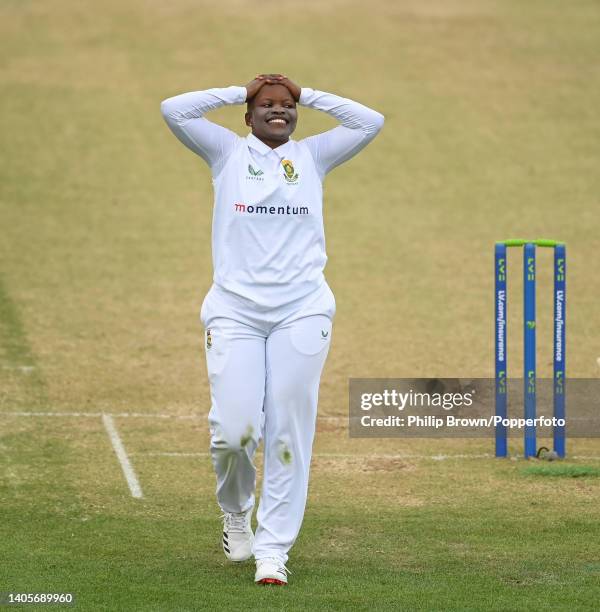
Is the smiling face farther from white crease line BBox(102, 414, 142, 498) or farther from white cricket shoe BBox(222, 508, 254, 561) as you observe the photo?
white crease line BBox(102, 414, 142, 498)

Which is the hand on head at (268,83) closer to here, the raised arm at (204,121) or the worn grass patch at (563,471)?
the raised arm at (204,121)

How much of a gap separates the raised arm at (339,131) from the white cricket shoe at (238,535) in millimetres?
1821

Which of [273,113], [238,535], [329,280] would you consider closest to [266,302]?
[273,113]

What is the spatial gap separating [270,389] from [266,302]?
433 mm

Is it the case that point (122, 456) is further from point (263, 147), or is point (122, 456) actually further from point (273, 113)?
point (273, 113)

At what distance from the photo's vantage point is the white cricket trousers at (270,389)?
6.63 metres

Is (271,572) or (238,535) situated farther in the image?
(238,535)

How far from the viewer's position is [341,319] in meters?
14.5

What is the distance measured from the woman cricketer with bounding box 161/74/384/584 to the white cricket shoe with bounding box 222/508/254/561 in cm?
23

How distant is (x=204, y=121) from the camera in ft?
22.7

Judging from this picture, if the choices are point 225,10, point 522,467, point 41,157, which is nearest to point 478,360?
point 522,467

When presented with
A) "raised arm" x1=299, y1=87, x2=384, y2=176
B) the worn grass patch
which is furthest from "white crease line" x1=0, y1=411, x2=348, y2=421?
"raised arm" x1=299, y1=87, x2=384, y2=176

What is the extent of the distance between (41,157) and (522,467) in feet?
38.0

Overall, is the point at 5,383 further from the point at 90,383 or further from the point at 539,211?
the point at 539,211
